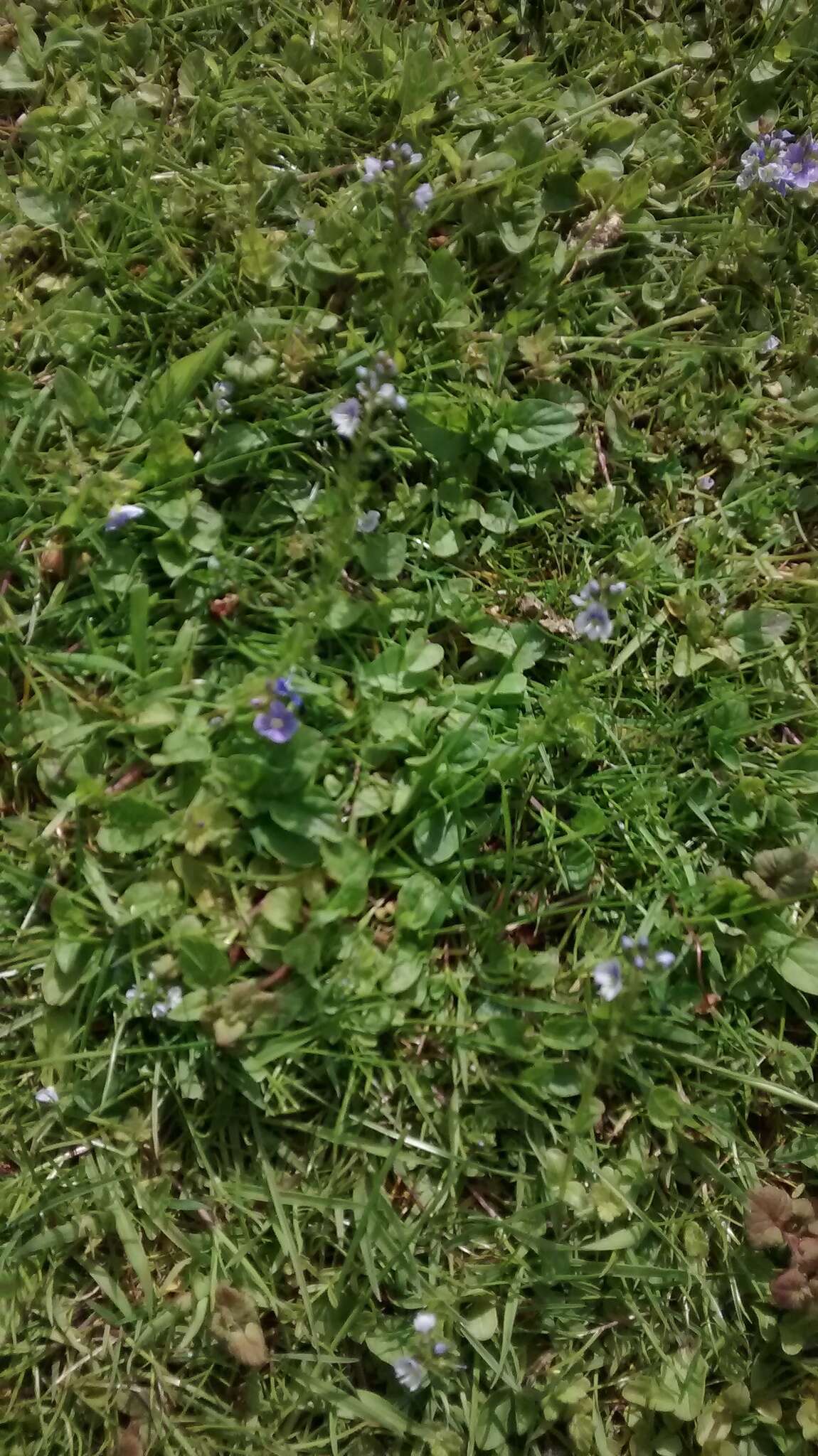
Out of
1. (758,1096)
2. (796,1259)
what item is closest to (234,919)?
(758,1096)

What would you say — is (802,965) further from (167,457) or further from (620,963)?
(167,457)

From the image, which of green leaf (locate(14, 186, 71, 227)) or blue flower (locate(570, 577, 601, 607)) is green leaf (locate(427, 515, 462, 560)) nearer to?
blue flower (locate(570, 577, 601, 607))

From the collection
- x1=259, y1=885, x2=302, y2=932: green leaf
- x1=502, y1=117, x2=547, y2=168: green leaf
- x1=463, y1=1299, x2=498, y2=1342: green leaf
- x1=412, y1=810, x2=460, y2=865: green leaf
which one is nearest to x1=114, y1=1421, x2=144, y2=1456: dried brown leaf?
x1=463, y1=1299, x2=498, y2=1342: green leaf

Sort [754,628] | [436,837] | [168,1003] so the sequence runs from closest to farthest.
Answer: [168,1003]
[436,837]
[754,628]

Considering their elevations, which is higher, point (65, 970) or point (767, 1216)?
point (65, 970)

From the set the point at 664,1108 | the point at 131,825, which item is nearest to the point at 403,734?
the point at 131,825

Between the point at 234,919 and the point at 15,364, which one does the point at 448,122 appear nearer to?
the point at 15,364
